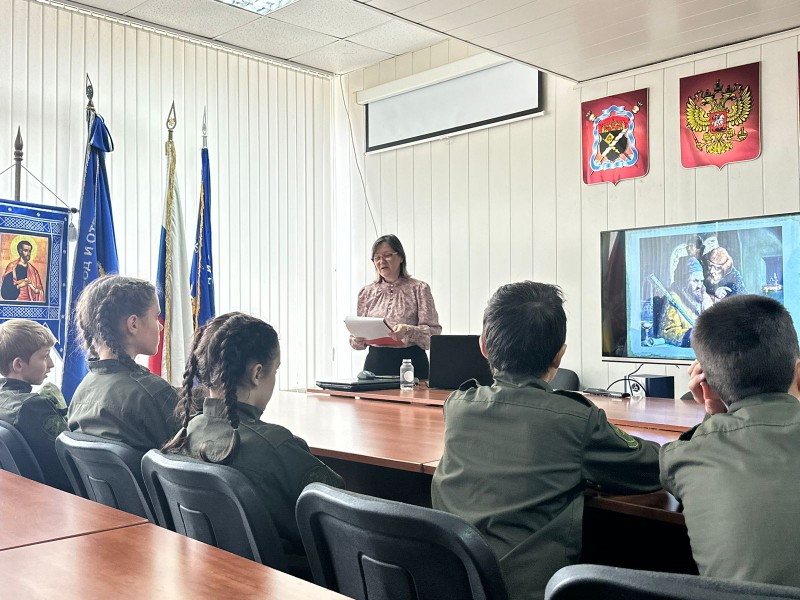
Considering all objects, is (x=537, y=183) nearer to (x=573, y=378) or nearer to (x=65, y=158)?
(x=573, y=378)

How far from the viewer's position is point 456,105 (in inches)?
223

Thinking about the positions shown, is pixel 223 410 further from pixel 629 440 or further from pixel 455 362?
pixel 455 362

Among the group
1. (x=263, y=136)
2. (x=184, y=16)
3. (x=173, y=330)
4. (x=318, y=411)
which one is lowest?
(x=318, y=411)

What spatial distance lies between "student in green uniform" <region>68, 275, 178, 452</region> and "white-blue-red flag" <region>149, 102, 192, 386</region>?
7.62ft

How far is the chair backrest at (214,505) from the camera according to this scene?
1.47 m

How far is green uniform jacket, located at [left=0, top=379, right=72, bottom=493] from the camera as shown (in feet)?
7.83

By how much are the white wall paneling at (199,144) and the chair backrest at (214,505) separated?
3.73 meters

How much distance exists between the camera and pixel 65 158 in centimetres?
500

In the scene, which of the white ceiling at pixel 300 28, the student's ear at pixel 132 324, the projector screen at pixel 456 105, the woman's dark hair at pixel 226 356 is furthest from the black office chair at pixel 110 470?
the projector screen at pixel 456 105

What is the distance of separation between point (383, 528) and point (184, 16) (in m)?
4.85

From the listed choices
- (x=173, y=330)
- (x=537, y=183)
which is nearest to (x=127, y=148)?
Result: (x=173, y=330)

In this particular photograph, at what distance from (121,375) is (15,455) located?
343mm

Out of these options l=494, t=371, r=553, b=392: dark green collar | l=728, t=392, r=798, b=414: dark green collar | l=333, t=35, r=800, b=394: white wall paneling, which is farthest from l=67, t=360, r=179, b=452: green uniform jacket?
l=333, t=35, r=800, b=394: white wall paneling

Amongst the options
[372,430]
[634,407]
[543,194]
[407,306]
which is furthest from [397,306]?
[372,430]
